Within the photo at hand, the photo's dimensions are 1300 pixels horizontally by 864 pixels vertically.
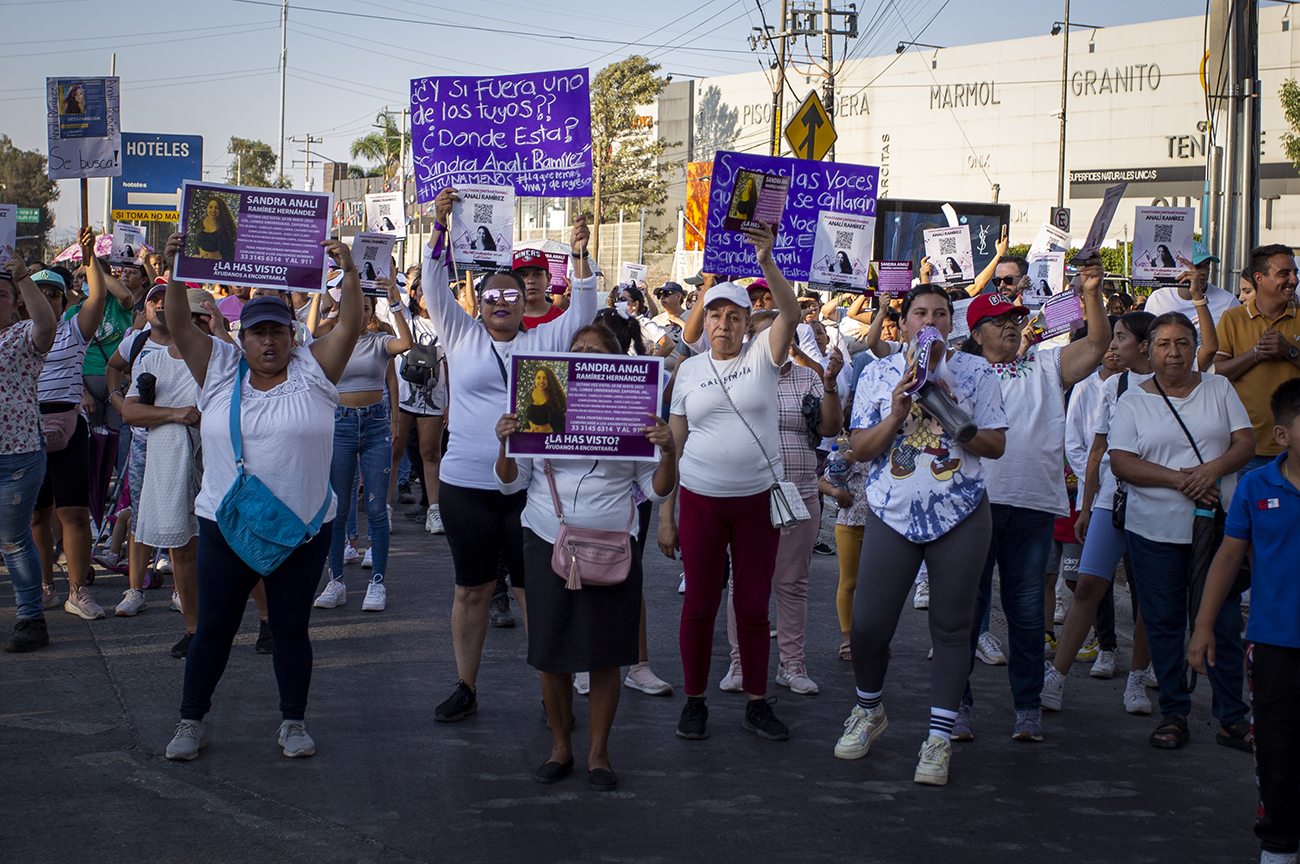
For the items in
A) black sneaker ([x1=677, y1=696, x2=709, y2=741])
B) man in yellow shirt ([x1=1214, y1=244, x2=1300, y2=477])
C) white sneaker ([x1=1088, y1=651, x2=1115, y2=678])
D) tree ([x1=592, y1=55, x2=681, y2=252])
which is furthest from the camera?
tree ([x1=592, y1=55, x2=681, y2=252])

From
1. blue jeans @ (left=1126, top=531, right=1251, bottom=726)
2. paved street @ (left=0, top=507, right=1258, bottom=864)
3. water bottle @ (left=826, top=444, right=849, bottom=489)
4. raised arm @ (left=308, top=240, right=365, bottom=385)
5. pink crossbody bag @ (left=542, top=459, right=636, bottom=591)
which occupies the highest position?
raised arm @ (left=308, top=240, right=365, bottom=385)

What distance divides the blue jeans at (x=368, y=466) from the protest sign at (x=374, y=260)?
86cm

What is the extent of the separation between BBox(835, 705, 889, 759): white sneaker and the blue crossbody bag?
2653mm

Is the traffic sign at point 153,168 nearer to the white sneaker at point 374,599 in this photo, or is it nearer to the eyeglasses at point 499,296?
the white sneaker at point 374,599

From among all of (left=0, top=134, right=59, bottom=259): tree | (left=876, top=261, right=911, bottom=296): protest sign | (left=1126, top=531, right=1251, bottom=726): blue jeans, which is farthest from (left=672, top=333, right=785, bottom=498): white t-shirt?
(left=0, top=134, right=59, bottom=259): tree

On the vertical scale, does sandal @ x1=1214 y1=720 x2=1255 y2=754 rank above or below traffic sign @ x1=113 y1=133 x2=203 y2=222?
below

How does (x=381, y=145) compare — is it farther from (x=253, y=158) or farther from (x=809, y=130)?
(x=809, y=130)

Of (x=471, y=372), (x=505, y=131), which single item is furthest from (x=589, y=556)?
(x=505, y=131)

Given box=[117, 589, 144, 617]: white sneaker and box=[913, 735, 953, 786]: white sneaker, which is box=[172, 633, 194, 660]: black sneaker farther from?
box=[913, 735, 953, 786]: white sneaker

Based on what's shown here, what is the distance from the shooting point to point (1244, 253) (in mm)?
10039

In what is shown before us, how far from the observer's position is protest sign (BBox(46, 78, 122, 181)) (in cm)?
878

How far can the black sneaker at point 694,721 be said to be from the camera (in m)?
5.55

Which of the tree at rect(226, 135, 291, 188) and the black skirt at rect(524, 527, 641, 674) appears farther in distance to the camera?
the tree at rect(226, 135, 291, 188)

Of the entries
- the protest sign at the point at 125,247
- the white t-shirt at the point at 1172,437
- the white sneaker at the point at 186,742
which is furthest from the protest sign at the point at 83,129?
the white t-shirt at the point at 1172,437
